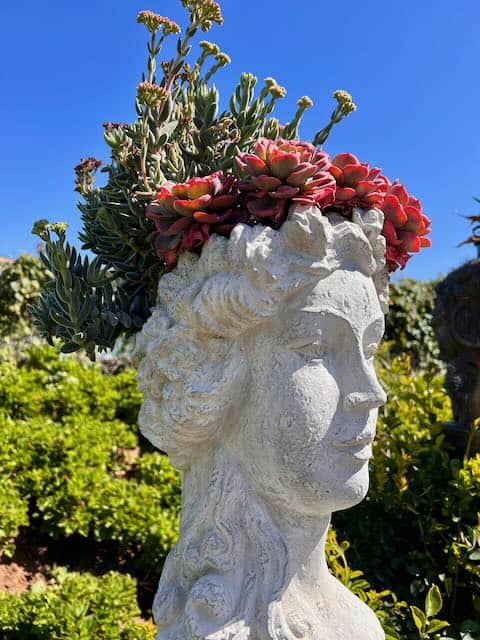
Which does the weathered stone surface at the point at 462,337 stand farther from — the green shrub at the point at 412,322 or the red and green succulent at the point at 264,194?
the green shrub at the point at 412,322

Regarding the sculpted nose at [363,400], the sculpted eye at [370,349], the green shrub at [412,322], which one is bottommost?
the sculpted nose at [363,400]

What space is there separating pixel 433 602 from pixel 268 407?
3.44ft

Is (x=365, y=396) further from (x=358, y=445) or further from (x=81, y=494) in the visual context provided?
(x=81, y=494)

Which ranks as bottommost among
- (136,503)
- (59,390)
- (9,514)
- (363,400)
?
(9,514)

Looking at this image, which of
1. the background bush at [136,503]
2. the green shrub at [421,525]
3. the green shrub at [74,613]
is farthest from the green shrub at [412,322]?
the green shrub at [74,613]

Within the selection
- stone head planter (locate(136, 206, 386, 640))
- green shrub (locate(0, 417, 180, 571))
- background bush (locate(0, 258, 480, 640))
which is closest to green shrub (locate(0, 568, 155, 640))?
background bush (locate(0, 258, 480, 640))

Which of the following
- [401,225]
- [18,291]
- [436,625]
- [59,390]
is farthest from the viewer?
[18,291]

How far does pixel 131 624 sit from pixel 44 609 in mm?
411

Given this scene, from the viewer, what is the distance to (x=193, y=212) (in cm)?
136

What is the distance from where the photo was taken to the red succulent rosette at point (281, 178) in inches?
51.1

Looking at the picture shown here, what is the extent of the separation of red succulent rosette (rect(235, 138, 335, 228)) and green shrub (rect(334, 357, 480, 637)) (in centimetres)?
165

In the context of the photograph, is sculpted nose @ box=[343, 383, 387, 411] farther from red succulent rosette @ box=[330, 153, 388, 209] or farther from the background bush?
the background bush

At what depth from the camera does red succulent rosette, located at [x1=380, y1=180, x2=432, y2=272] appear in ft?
4.99

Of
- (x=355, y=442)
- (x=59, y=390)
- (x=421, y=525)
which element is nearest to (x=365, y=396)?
(x=355, y=442)
